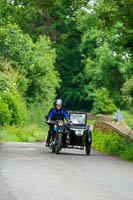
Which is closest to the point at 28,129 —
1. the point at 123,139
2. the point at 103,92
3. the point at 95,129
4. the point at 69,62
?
the point at 95,129

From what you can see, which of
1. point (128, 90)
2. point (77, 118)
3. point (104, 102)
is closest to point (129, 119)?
point (128, 90)

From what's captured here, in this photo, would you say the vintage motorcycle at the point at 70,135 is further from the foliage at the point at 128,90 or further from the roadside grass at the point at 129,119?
the roadside grass at the point at 129,119

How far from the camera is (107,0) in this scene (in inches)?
830

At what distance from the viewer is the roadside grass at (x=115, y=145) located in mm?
19016

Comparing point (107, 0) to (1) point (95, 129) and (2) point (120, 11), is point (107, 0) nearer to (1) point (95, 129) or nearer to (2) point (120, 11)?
(2) point (120, 11)

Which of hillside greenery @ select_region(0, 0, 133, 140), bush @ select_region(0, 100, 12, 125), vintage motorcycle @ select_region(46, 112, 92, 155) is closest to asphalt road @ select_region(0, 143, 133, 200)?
vintage motorcycle @ select_region(46, 112, 92, 155)

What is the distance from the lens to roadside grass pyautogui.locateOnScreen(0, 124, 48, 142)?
29448 mm

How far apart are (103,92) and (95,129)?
42.8 meters

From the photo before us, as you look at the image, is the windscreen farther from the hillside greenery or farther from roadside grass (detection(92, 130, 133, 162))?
the hillside greenery

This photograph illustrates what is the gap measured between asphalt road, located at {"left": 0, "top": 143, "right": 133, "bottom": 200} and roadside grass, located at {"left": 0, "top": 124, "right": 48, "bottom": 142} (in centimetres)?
1212

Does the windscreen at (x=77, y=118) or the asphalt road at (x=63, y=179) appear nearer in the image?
the asphalt road at (x=63, y=179)

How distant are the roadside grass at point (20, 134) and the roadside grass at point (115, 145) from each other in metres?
5.94

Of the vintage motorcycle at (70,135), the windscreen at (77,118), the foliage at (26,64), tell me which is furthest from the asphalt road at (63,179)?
the foliage at (26,64)

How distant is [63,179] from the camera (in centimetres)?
1203
